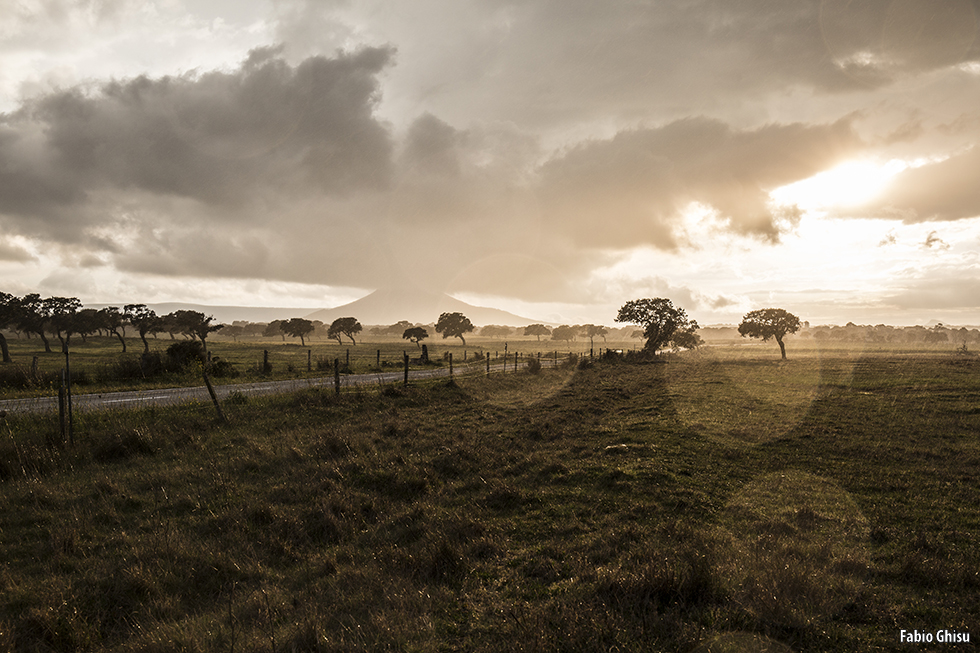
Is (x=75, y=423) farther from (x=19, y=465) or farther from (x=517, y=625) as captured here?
(x=517, y=625)

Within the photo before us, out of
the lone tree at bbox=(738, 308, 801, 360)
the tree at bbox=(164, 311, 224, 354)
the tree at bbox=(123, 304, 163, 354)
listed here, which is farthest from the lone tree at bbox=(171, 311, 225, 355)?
the lone tree at bbox=(738, 308, 801, 360)

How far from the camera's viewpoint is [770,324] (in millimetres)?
79562

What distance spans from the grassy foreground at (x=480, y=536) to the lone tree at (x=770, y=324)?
227 feet

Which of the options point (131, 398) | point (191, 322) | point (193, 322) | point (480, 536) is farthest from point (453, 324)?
point (480, 536)

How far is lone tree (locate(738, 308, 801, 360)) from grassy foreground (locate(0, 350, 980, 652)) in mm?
69296

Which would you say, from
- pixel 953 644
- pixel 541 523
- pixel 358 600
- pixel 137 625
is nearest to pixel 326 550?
pixel 358 600

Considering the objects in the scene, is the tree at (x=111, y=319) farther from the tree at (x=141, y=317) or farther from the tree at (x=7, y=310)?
the tree at (x=7, y=310)

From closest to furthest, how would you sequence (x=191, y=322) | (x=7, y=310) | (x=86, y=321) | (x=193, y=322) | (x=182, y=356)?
(x=182, y=356) < (x=7, y=310) < (x=86, y=321) < (x=191, y=322) < (x=193, y=322)

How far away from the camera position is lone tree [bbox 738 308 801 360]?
78250 mm

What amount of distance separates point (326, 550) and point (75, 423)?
1376cm

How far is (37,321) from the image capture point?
7944cm

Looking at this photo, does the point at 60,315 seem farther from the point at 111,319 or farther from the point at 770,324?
the point at 770,324

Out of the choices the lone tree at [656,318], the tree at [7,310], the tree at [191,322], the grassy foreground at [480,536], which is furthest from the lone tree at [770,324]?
the tree at [7,310]

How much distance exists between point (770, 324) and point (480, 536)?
87039mm
